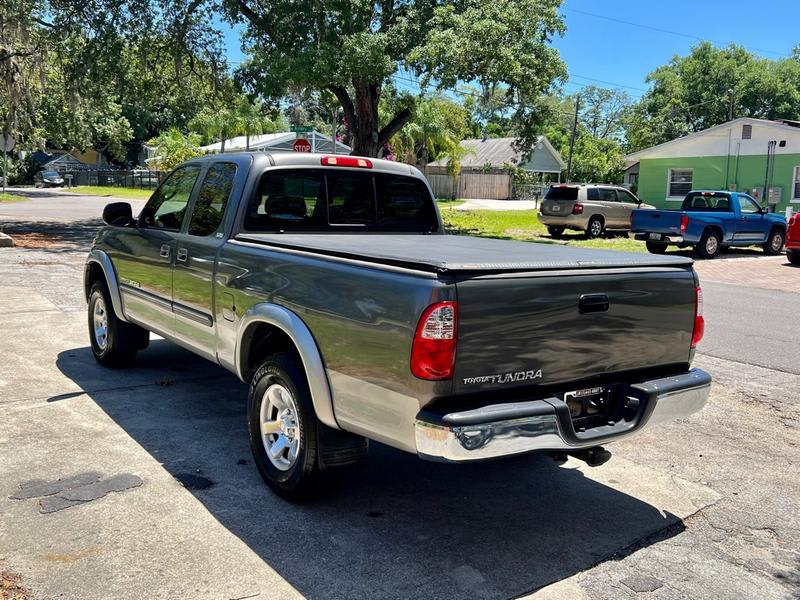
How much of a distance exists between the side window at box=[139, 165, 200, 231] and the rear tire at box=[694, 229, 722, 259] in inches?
635

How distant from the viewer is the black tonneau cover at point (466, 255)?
11.4ft

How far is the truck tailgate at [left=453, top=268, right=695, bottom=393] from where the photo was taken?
3.40 metres

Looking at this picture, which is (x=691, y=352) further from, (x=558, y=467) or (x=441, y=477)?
(x=441, y=477)

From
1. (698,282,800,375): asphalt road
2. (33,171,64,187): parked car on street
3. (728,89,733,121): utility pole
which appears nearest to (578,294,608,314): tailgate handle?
(698,282,800,375): asphalt road

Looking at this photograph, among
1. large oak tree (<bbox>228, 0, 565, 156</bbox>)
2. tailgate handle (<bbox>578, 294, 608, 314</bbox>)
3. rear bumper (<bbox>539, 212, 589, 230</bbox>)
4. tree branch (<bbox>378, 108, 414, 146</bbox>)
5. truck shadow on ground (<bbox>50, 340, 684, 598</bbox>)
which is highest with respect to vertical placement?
large oak tree (<bbox>228, 0, 565, 156</bbox>)

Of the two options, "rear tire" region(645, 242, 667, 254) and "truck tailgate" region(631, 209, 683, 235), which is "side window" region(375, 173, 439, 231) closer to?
"truck tailgate" region(631, 209, 683, 235)

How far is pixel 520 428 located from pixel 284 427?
1.49 metres

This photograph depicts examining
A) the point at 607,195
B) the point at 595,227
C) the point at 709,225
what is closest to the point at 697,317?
the point at 709,225

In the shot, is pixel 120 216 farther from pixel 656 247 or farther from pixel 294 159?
pixel 656 247

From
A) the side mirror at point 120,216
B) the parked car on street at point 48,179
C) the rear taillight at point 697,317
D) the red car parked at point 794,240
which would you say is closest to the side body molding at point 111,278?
the side mirror at point 120,216

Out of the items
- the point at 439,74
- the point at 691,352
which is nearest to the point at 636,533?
the point at 691,352

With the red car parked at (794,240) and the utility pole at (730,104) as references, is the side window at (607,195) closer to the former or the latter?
the red car parked at (794,240)

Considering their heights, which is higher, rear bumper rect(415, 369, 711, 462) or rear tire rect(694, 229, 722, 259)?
rear bumper rect(415, 369, 711, 462)

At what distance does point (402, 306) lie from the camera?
338cm
